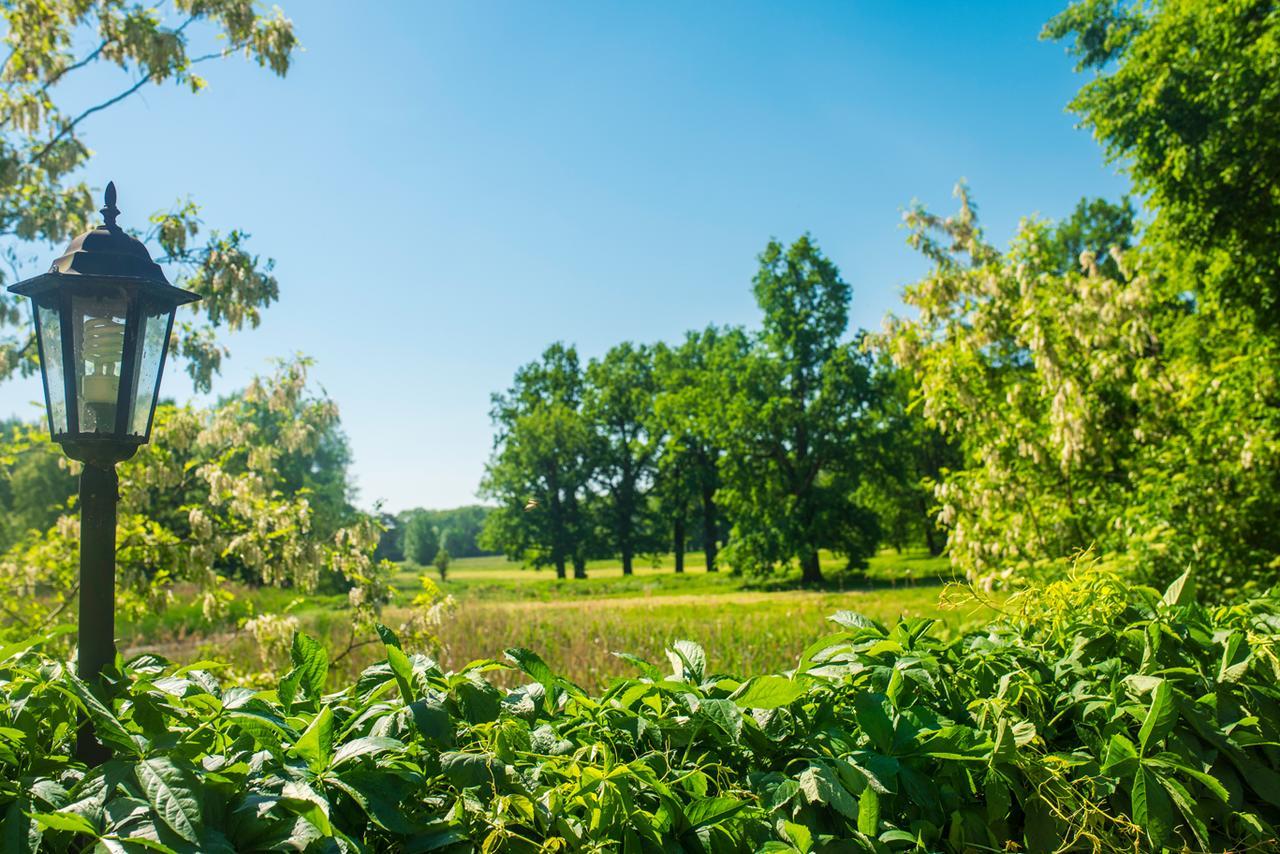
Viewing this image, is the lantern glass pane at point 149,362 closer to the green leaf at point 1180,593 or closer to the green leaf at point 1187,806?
the green leaf at point 1187,806

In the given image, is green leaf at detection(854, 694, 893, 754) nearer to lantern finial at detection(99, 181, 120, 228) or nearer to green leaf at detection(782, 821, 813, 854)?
green leaf at detection(782, 821, 813, 854)

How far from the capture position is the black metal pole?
6.70ft

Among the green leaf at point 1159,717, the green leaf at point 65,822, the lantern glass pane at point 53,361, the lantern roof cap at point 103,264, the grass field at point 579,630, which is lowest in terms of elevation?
the grass field at point 579,630

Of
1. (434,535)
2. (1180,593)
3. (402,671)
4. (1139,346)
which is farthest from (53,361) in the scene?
(434,535)

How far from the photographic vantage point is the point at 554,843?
52.7 inches

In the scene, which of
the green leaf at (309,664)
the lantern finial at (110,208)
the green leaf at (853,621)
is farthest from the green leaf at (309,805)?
the lantern finial at (110,208)

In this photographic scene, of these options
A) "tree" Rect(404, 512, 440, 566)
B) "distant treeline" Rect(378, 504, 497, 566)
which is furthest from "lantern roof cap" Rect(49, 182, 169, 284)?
"tree" Rect(404, 512, 440, 566)

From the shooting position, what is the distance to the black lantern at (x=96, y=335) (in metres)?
2.37

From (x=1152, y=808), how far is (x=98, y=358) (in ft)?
9.57

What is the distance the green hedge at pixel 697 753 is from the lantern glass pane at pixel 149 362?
3.01 feet

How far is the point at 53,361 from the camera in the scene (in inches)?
96.3

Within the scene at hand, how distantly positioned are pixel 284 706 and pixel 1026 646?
1828mm

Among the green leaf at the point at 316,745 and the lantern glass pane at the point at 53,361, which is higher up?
the lantern glass pane at the point at 53,361

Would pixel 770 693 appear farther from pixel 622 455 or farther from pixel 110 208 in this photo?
pixel 622 455
